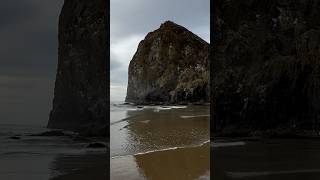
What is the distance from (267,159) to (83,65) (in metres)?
3.31

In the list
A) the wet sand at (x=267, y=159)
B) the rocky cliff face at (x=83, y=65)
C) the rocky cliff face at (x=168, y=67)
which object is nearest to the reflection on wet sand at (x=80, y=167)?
the rocky cliff face at (x=83, y=65)

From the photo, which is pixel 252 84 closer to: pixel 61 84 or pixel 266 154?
pixel 266 154

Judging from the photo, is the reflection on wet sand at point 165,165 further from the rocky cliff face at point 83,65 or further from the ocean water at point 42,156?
the rocky cliff face at point 83,65

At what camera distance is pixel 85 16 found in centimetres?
700

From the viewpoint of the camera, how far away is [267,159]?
642cm

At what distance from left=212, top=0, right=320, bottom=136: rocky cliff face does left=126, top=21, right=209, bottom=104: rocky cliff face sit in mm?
14487

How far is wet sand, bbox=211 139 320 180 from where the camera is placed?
212 inches

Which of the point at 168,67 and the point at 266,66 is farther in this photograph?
the point at 168,67

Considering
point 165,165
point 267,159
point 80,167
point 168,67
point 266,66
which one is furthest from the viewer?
point 168,67

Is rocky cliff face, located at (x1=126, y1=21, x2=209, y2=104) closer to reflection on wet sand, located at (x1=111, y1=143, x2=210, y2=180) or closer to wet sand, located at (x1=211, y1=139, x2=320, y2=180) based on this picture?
wet sand, located at (x1=211, y1=139, x2=320, y2=180)

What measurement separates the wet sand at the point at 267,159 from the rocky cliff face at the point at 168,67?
52.3 ft

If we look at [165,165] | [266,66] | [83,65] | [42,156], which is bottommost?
[165,165]

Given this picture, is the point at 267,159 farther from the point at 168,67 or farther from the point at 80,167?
the point at 168,67

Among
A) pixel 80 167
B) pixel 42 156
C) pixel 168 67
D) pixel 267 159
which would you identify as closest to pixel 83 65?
pixel 42 156
